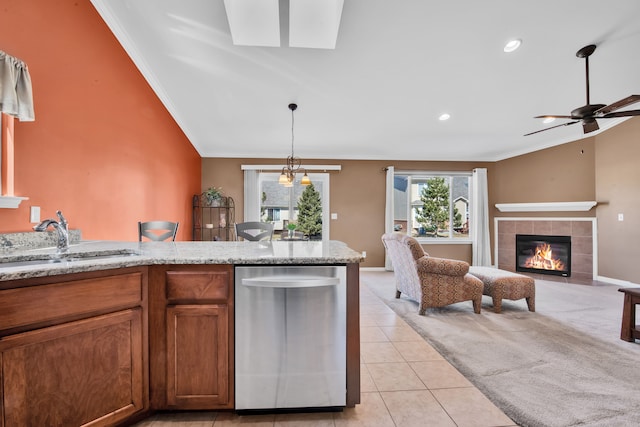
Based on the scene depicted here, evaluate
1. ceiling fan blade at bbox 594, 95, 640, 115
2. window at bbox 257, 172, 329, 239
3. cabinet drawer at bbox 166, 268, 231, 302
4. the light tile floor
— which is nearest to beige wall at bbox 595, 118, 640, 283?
ceiling fan blade at bbox 594, 95, 640, 115

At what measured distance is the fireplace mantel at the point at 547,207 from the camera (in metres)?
4.98

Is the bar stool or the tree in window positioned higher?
the tree in window

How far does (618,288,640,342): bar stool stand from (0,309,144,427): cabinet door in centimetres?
370

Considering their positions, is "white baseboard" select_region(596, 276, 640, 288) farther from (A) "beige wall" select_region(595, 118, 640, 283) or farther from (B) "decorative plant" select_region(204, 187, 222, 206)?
(B) "decorative plant" select_region(204, 187, 222, 206)

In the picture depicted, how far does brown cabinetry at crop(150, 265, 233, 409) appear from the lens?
1535 millimetres

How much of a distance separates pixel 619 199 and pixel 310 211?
5304 mm

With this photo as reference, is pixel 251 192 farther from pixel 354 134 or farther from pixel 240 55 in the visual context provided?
pixel 240 55

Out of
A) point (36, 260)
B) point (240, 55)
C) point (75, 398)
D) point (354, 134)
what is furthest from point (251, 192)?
point (75, 398)

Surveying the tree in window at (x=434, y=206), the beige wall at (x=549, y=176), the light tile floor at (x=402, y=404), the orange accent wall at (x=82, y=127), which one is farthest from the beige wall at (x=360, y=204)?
the light tile floor at (x=402, y=404)

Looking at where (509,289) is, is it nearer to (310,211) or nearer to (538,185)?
(538,185)

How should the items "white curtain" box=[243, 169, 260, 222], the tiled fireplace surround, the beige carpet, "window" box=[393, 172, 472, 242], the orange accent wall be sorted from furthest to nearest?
"window" box=[393, 172, 472, 242] → "white curtain" box=[243, 169, 260, 222] → the tiled fireplace surround → the orange accent wall → the beige carpet

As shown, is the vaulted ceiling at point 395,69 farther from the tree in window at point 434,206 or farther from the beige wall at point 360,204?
the tree in window at point 434,206

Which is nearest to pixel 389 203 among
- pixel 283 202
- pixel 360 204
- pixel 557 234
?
pixel 360 204

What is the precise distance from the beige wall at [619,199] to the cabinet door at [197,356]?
6.05 m
